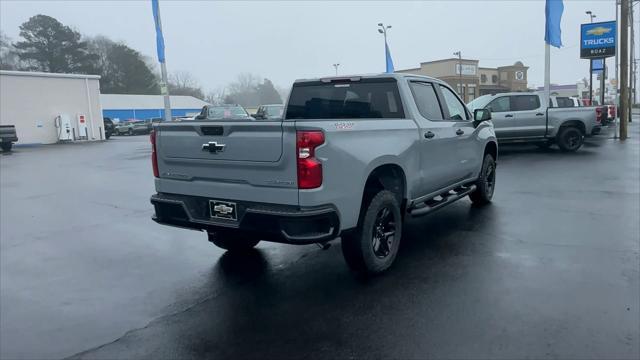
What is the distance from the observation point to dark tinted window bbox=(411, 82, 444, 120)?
574 centimetres

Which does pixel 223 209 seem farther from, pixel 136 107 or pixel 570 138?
pixel 136 107

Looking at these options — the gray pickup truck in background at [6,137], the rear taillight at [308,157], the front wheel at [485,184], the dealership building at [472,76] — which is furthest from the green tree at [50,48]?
the rear taillight at [308,157]

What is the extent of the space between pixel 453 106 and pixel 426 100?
1.01 meters

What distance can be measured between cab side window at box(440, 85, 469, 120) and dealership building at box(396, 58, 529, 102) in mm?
51264

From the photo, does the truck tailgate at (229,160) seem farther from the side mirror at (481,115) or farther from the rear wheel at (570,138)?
the rear wheel at (570,138)

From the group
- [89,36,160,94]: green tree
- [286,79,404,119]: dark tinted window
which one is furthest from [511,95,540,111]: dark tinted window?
[89,36,160,94]: green tree

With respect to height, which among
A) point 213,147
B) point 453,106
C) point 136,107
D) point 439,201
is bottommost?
point 439,201

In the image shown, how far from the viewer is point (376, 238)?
16.1 feet

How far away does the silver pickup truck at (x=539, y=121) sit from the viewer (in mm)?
14969

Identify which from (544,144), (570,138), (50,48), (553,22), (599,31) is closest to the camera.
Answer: (570,138)

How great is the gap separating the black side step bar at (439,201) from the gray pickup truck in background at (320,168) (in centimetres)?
3

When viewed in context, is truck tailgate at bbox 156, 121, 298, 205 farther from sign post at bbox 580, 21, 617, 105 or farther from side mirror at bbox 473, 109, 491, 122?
sign post at bbox 580, 21, 617, 105

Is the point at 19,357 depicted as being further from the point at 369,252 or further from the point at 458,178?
the point at 458,178

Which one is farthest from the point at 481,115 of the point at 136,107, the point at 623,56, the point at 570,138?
the point at 136,107
